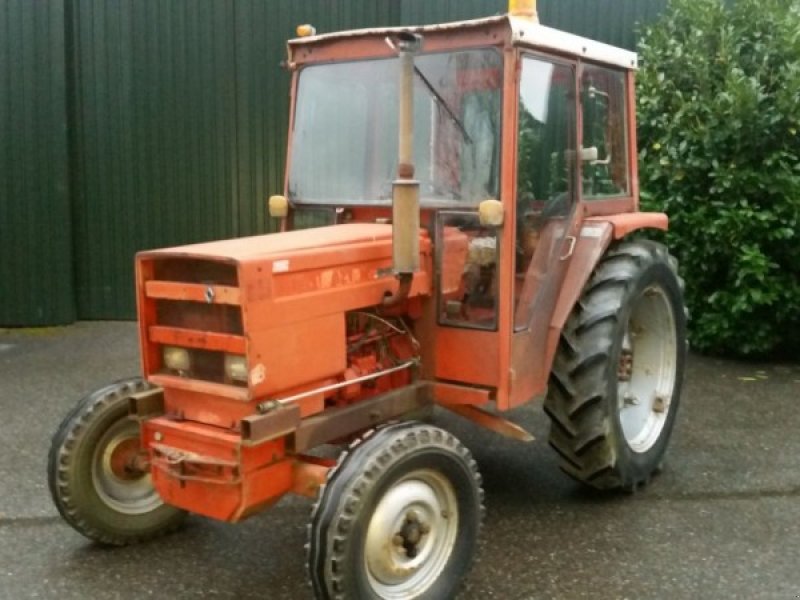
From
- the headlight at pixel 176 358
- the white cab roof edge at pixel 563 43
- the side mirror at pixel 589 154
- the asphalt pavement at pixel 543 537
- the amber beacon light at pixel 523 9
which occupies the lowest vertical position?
the asphalt pavement at pixel 543 537

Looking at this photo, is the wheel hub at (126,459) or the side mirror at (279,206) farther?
the side mirror at (279,206)

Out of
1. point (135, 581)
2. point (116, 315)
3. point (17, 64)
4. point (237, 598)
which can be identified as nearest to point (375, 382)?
point (237, 598)

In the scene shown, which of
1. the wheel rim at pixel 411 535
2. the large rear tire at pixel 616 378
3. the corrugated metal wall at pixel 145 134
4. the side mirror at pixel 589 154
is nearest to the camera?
the wheel rim at pixel 411 535

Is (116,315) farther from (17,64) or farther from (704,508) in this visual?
(704,508)

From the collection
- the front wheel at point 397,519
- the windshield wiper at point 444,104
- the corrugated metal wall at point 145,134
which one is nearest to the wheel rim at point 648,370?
the windshield wiper at point 444,104

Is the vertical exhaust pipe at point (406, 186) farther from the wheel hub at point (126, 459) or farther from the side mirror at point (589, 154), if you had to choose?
the wheel hub at point (126, 459)

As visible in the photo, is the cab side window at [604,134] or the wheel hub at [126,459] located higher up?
the cab side window at [604,134]

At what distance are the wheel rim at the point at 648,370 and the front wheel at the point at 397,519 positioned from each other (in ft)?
5.01

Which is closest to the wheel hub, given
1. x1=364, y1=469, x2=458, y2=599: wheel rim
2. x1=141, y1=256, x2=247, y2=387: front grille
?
x1=141, y1=256, x2=247, y2=387: front grille

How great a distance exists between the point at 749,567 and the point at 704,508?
587 mm

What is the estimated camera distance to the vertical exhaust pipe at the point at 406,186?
123 inches

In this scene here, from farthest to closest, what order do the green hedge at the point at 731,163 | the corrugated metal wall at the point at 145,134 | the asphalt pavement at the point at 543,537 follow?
the corrugated metal wall at the point at 145,134
the green hedge at the point at 731,163
the asphalt pavement at the point at 543,537

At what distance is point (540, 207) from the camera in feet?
12.9

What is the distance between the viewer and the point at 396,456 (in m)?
3.02
